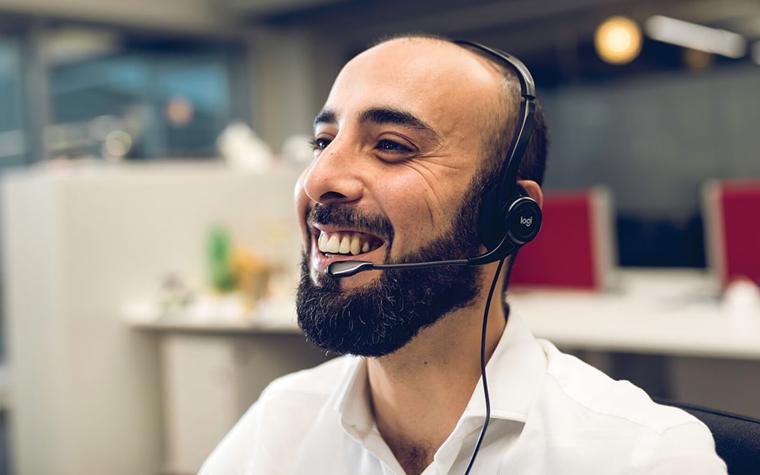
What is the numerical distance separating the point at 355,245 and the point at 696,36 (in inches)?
181

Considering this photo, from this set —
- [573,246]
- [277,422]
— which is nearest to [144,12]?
[573,246]

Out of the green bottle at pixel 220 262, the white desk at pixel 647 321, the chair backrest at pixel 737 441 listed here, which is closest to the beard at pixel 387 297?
the chair backrest at pixel 737 441

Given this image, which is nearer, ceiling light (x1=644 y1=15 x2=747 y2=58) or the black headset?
the black headset

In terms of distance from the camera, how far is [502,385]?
0.86 m

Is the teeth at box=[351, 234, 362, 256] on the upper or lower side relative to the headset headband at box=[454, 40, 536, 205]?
lower

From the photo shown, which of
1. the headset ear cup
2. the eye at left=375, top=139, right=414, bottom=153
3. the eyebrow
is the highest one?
the eyebrow

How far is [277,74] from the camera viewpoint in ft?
19.7

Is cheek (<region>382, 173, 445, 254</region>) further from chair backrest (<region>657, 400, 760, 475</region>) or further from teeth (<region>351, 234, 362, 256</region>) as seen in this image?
chair backrest (<region>657, 400, 760, 475</region>)

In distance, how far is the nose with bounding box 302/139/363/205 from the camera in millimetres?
865

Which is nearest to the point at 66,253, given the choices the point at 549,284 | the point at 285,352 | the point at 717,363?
the point at 285,352

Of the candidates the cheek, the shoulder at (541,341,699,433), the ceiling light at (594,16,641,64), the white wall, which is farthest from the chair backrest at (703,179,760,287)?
the white wall

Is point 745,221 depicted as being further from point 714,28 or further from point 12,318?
point 12,318

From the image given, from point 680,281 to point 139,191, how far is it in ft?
8.18

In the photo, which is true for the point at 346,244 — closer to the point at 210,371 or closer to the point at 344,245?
the point at 344,245
